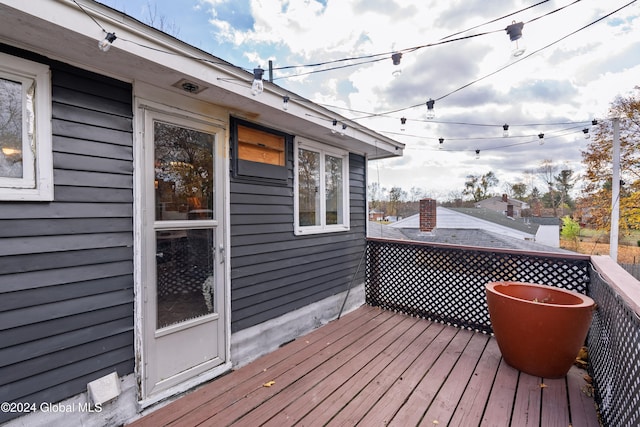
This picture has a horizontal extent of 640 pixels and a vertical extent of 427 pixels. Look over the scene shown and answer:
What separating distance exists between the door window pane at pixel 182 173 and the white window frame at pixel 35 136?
23.1 inches

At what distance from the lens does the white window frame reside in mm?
1483

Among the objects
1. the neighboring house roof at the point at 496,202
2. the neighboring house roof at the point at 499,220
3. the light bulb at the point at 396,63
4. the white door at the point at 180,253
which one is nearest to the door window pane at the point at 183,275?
the white door at the point at 180,253

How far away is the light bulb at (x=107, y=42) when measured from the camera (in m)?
1.44

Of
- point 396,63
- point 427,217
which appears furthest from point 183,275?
point 427,217

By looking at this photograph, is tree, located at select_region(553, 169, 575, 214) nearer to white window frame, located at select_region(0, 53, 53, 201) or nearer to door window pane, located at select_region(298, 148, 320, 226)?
door window pane, located at select_region(298, 148, 320, 226)

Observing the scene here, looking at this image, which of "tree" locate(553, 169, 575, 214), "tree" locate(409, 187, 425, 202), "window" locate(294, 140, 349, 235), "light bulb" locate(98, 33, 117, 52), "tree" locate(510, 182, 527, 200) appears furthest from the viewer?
"tree" locate(510, 182, 527, 200)

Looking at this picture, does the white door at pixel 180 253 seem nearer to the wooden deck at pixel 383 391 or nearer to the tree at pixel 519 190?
the wooden deck at pixel 383 391

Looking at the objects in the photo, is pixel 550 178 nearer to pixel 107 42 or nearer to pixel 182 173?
pixel 182 173

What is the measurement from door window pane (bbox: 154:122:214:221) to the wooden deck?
1.44 metres

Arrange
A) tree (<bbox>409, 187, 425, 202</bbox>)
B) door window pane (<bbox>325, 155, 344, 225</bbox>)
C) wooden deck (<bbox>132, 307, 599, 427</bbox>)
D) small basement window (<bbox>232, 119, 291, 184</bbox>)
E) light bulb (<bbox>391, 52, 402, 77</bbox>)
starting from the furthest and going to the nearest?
tree (<bbox>409, 187, 425, 202</bbox>) < door window pane (<bbox>325, 155, 344, 225</bbox>) < small basement window (<bbox>232, 119, 291, 184</bbox>) < light bulb (<bbox>391, 52, 402, 77</bbox>) < wooden deck (<bbox>132, 307, 599, 427</bbox>)

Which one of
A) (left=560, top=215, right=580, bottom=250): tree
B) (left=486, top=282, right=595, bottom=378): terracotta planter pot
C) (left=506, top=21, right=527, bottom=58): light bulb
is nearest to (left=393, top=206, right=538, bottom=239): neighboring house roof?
(left=560, top=215, right=580, bottom=250): tree

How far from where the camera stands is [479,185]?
32562 mm

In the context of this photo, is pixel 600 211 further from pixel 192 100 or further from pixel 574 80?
pixel 192 100

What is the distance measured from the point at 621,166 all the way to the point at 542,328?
14.5m
